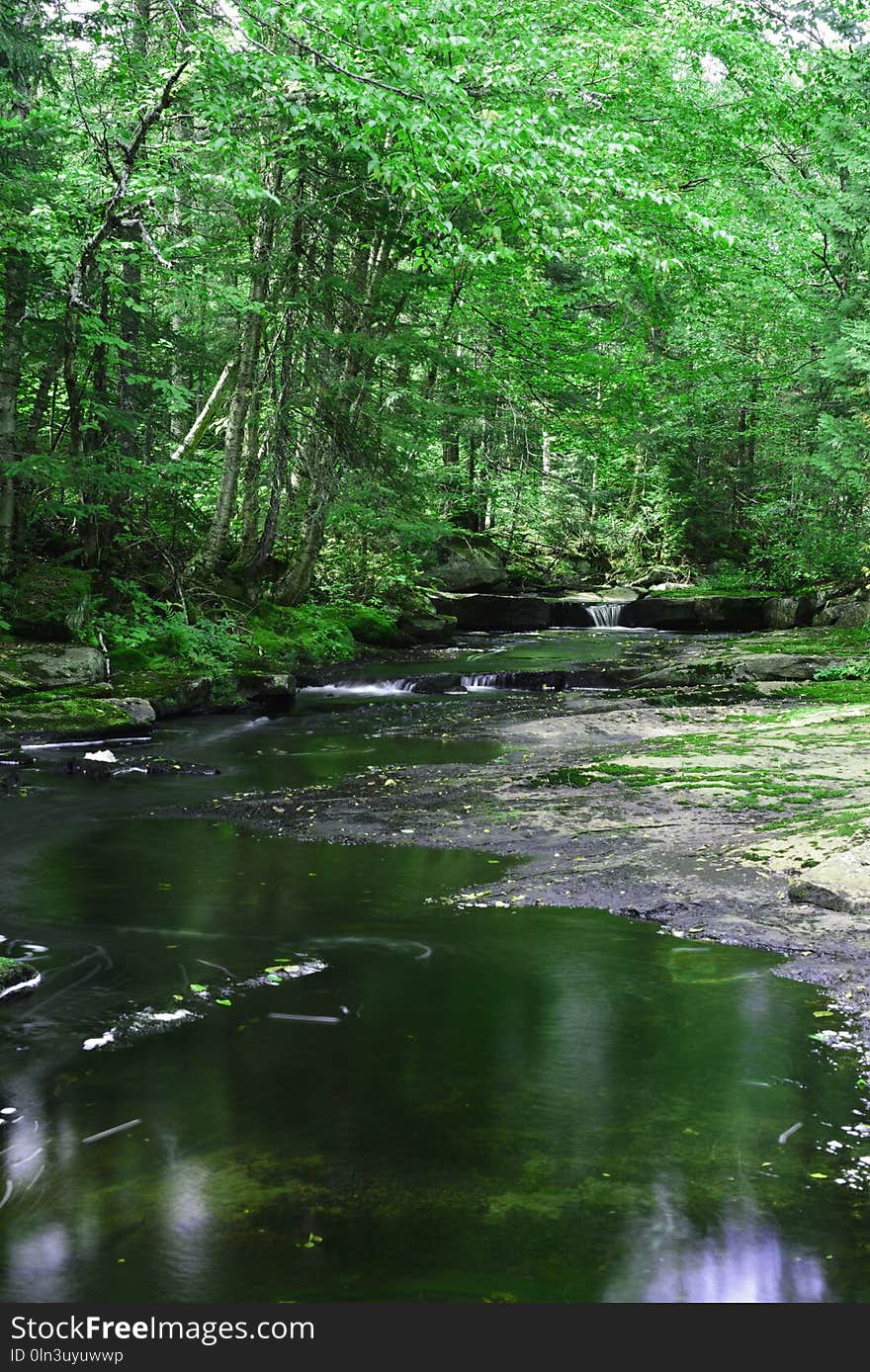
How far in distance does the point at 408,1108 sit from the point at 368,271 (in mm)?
16908

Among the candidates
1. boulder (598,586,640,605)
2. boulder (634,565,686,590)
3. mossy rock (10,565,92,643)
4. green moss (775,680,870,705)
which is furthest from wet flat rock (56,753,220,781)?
boulder (634,565,686,590)

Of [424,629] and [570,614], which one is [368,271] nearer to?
[424,629]

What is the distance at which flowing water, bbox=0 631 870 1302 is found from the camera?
3012 millimetres

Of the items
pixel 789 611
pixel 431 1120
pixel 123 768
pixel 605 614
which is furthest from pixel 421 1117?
pixel 605 614

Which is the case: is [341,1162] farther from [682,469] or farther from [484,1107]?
[682,469]

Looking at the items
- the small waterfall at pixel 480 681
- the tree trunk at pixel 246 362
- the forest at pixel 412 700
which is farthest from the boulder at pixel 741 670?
the tree trunk at pixel 246 362

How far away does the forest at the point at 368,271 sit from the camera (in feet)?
33.9

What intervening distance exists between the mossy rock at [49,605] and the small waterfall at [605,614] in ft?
50.8

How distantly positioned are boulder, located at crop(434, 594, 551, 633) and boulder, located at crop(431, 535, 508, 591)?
889 mm

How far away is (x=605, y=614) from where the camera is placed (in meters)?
27.3

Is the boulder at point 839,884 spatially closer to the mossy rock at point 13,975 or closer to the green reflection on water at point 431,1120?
the green reflection on water at point 431,1120

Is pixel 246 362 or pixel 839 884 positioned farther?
pixel 246 362

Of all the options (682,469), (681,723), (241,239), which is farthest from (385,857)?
(682,469)

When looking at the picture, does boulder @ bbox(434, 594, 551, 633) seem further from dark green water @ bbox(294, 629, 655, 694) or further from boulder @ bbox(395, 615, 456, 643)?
boulder @ bbox(395, 615, 456, 643)
